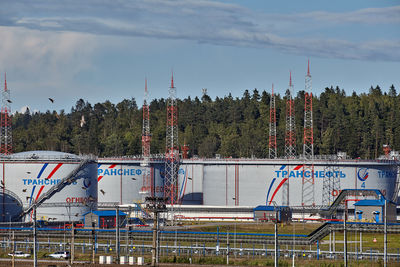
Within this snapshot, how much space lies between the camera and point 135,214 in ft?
434

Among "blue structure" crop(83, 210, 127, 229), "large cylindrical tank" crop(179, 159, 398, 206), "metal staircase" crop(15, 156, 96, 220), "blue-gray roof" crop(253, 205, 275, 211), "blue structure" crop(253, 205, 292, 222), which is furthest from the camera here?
"large cylindrical tank" crop(179, 159, 398, 206)

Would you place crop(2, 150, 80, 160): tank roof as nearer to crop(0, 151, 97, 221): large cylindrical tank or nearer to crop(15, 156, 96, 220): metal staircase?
crop(0, 151, 97, 221): large cylindrical tank

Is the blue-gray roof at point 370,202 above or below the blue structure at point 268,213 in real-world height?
above

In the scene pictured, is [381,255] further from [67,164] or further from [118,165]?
[118,165]

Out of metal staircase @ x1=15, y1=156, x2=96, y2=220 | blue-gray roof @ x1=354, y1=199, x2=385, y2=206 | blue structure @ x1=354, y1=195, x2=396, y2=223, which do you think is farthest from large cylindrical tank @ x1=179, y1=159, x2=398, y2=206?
metal staircase @ x1=15, y1=156, x2=96, y2=220

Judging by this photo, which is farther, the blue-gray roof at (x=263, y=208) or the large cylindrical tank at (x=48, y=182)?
the blue-gray roof at (x=263, y=208)

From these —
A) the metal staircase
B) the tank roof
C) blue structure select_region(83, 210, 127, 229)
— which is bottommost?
blue structure select_region(83, 210, 127, 229)

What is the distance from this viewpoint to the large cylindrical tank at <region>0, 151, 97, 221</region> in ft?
355

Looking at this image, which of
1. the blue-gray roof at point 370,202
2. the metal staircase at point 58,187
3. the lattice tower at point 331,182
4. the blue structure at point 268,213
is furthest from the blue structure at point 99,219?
the lattice tower at point 331,182

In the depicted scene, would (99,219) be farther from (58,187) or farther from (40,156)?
(40,156)

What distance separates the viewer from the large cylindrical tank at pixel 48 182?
10825 centimetres

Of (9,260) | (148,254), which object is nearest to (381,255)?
(148,254)

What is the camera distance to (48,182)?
10906cm

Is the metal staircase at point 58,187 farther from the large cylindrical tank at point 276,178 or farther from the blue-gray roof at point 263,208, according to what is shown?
the large cylindrical tank at point 276,178
